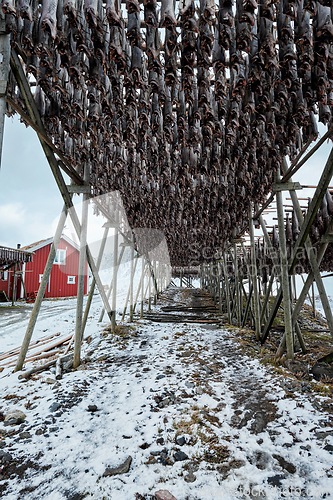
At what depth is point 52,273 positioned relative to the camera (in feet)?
71.5

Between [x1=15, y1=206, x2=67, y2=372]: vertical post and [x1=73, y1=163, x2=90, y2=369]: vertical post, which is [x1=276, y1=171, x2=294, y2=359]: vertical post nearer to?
[x1=73, y1=163, x2=90, y2=369]: vertical post

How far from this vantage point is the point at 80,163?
5273mm

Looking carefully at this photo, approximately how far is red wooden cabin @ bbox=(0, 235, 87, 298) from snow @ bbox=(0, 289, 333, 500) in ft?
58.4

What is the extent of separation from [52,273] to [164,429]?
69.5 feet

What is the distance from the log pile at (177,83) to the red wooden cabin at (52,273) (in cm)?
1756

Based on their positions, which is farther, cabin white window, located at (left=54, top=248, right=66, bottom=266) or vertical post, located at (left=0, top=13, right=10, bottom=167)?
cabin white window, located at (left=54, top=248, right=66, bottom=266)

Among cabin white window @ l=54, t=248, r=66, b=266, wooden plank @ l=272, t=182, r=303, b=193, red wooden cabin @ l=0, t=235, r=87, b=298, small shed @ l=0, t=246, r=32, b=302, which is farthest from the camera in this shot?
cabin white window @ l=54, t=248, r=66, b=266

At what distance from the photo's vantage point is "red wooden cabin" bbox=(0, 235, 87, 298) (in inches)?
808

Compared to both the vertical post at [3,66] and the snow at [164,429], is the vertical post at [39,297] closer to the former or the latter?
the snow at [164,429]

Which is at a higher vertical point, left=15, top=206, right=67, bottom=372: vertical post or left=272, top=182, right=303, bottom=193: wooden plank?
left=272, top=182, right=303, bottom=193: wooden plank

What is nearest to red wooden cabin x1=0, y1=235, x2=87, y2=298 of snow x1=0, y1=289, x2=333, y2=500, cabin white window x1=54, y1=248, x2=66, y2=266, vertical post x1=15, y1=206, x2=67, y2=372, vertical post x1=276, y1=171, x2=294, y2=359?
cabin white window x1=54, y1=248, x2=66, y2=266

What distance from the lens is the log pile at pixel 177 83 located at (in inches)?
92.3

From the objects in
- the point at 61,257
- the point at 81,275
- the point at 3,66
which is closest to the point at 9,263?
the point at 61,257

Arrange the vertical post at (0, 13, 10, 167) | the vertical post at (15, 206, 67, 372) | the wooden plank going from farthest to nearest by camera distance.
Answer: the wooden plank → the vertical post at (15, 206, 67, 372) → the vertical post at (0, 13, 10, 167)
